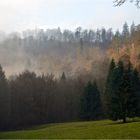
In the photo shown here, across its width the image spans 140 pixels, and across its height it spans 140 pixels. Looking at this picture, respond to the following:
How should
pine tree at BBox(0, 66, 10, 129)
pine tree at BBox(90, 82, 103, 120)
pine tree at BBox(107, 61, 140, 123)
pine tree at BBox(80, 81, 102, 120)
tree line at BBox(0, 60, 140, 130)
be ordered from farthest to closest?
pine tree at BBox(90, 82, 103, 120) → pine tree at BBox(80, 81, 102, 120) → tree line at BBox(0, 60, 140, 130) → pine tree at BBox(0, 66, 10, 129) → pine tree at BBox(107, 61, 140, 123)

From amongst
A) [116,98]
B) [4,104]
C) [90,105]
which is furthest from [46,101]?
[116,98]

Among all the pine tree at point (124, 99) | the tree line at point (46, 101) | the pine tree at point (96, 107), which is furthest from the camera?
the pine tree at point (96, 107)

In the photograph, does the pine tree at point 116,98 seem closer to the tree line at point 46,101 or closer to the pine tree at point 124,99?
the pine tree at point 124,99

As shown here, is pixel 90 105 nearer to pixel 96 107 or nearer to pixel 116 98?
pixel 96 107

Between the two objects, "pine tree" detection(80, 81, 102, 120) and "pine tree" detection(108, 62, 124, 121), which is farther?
"pine tree" detection(80, 81, 102, 120)

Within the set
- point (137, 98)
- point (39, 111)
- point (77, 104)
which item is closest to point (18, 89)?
point (39, 111)

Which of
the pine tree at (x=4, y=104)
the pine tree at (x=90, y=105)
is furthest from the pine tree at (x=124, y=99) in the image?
the pine tree at (x=4, y=104)

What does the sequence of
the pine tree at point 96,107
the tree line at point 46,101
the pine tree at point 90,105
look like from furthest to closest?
the pine tree at point 96,107 < the pine tree at point 90,105 < the tree line at point 46,101

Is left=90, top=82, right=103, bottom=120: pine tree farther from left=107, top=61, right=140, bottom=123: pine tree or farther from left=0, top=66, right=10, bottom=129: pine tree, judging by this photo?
left=107, top=61, right=140, bottom=123: pine tree

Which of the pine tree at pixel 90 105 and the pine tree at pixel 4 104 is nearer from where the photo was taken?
the pine tree at pixel 4 104

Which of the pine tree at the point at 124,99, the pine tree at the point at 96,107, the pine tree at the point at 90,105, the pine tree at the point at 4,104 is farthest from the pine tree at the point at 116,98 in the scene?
the pine tree at the point at 4,104

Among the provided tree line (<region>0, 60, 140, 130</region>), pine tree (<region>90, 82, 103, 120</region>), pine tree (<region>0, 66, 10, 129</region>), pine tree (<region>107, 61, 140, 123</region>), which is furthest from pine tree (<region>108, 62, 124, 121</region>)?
pine tree (<region>0, 66, 10, 129</region>)

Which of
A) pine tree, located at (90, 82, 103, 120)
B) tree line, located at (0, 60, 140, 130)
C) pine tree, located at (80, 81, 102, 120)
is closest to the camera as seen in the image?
tree line, located at (0, 60, 140, 130)

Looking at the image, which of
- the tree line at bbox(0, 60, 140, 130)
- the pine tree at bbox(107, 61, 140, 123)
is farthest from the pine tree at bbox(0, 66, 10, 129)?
Result: the pine tree at bbox(107, 61, 140, 123)
